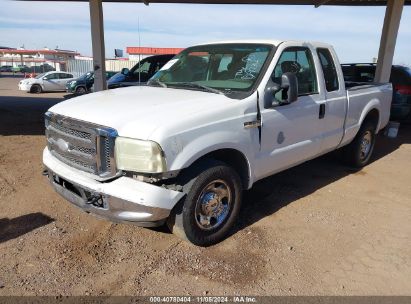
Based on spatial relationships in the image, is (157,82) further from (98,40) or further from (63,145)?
(98,40)

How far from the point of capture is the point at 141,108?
3.43 m

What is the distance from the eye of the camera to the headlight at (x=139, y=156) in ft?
9.91

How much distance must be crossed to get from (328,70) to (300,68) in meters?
0.71

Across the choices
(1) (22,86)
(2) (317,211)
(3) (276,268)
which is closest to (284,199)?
(2) (317,211)

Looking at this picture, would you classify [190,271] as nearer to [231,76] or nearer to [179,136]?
[179,136]

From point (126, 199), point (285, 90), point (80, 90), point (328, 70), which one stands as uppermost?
point (328, 70)

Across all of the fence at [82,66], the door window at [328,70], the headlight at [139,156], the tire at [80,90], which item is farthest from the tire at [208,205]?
the fence at [82,66]

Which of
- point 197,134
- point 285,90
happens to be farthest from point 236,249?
point 285,90

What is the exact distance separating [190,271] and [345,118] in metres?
3.38

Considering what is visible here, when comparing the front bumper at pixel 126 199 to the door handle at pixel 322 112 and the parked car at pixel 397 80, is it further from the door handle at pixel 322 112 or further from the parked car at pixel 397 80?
the parked car at pixel 397 80

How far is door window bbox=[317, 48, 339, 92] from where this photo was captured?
198 inches

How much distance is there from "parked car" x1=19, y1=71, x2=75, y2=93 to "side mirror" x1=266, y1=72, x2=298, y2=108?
77.5 ft

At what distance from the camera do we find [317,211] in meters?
4.68

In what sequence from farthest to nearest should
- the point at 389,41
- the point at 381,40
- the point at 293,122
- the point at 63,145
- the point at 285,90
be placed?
the point at 381,40, the point at 389,41, the point at 293,122, the point at 285,90, the point at 63,145
